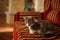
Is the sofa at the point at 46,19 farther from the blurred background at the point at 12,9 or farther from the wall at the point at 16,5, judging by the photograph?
the wall at the point at 16,5

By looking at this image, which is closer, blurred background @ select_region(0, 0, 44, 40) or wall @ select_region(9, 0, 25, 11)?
blurred background @ select_region(0, 0, 44, 40)

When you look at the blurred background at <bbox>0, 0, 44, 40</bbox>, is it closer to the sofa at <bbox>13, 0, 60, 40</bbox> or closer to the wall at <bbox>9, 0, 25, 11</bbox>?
the wall at <bbox>9, 0, 25, 11</bbox>

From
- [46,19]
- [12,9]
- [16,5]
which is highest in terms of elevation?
[16,5]

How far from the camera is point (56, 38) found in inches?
66.0

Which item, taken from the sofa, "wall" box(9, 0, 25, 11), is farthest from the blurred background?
the sofa

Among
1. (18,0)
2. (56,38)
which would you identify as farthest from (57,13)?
(18,0)

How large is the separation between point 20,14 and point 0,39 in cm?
81

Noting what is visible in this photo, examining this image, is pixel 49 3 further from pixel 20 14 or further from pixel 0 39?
pixel 0 39

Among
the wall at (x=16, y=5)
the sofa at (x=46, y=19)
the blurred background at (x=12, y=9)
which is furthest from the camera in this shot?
the wall at (x=16, y=5)

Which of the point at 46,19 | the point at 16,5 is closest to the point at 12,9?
the point at 16,5

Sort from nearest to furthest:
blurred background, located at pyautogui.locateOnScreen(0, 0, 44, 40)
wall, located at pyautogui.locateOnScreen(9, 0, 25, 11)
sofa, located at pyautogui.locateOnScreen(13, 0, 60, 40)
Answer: sofa, located at pyautogui.locateOnScreen(13, 0, 60, 40)
blurred background, located at pyautogui.locateOnScreen(0, 0, 44, 40)
wall, located at pyautogui.locateOnScreen(9, 0, 25, 11)

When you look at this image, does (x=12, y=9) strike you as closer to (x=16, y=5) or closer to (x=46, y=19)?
(x=16, y=5)

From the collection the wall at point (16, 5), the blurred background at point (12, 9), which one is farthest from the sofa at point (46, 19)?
the wall at point (16, 5)

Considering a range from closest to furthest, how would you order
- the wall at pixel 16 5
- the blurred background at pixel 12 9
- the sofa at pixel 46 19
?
the sofa at pixel 46 19, the blurred background at pixel 12 9, the wall at pixel 16 5
